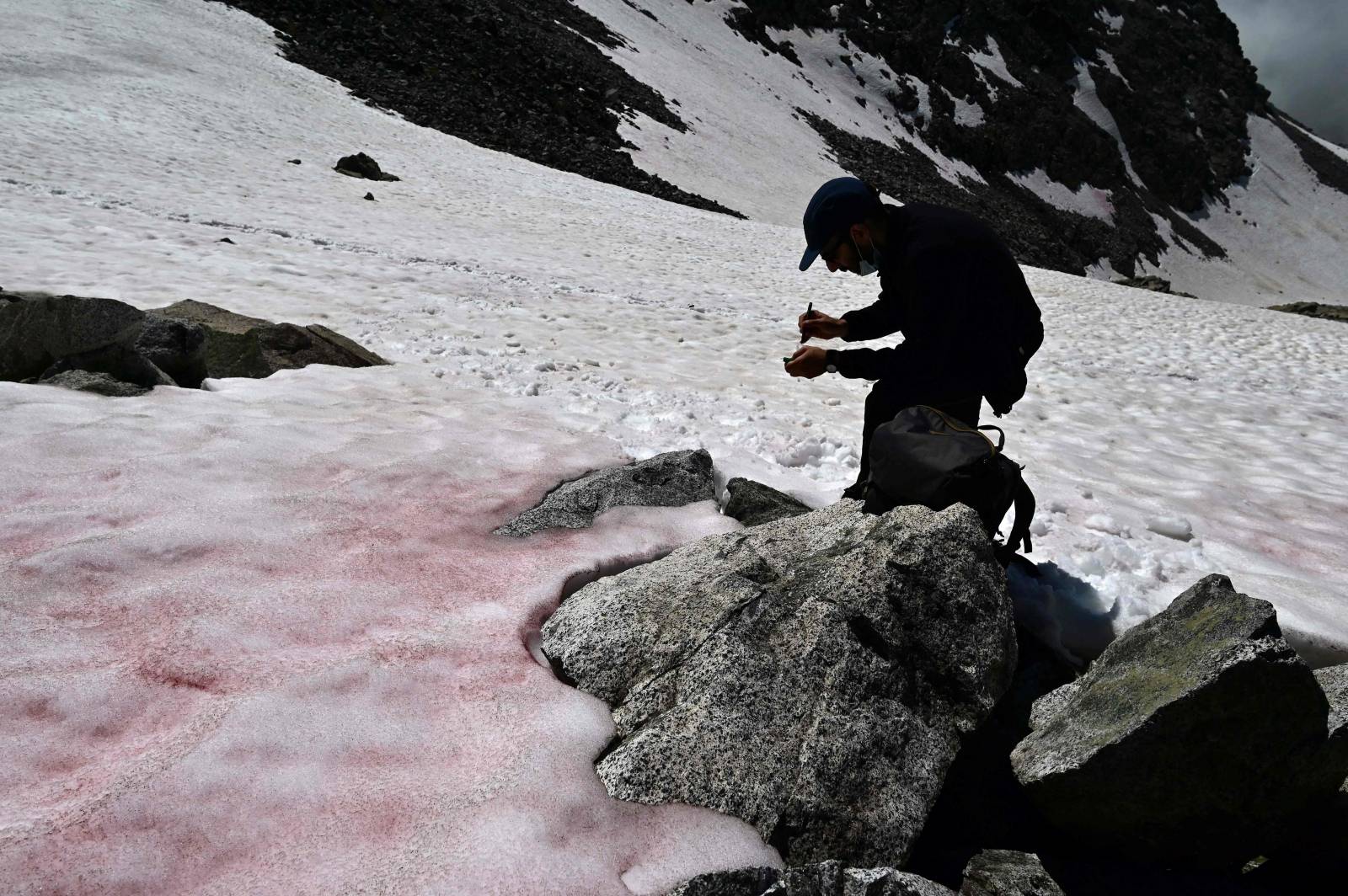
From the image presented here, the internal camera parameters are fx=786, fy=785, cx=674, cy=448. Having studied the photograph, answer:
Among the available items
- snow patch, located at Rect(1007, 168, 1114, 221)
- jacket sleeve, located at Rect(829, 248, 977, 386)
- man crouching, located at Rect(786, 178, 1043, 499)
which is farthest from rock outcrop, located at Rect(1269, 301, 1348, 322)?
snow patch, located at Rect(1007, 168, 1114, 221)

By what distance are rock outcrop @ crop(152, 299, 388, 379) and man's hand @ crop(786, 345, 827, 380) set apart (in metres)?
4.79

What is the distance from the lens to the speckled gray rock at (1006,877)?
239cm

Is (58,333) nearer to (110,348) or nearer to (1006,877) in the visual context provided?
(110,348)

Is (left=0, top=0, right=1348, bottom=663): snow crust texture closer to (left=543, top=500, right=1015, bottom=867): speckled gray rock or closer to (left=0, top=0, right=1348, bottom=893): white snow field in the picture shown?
(left=0, top=0, right=1348, bottom=893): white snow field

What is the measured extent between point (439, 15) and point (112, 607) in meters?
40.3

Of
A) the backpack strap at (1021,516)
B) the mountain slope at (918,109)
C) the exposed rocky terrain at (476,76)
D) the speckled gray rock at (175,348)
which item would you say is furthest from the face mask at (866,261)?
the mountain slope at (918,109)

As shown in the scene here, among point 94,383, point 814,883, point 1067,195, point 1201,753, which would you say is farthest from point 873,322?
point 1067,195

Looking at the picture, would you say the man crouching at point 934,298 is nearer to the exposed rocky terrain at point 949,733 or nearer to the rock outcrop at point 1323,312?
the exposed rocky terrain at point 949,733

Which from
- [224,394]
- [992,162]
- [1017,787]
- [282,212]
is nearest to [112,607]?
[224,394]

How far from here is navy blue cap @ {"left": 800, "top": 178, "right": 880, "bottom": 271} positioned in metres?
3.59

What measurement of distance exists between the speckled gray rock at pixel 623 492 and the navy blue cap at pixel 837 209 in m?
1.77

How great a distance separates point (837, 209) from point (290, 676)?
2960 mm

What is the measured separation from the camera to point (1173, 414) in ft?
29.7

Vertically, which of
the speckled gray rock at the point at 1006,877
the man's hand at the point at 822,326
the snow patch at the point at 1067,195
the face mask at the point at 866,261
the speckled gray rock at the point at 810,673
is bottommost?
the speckled gray rock at the point at 1006,877
